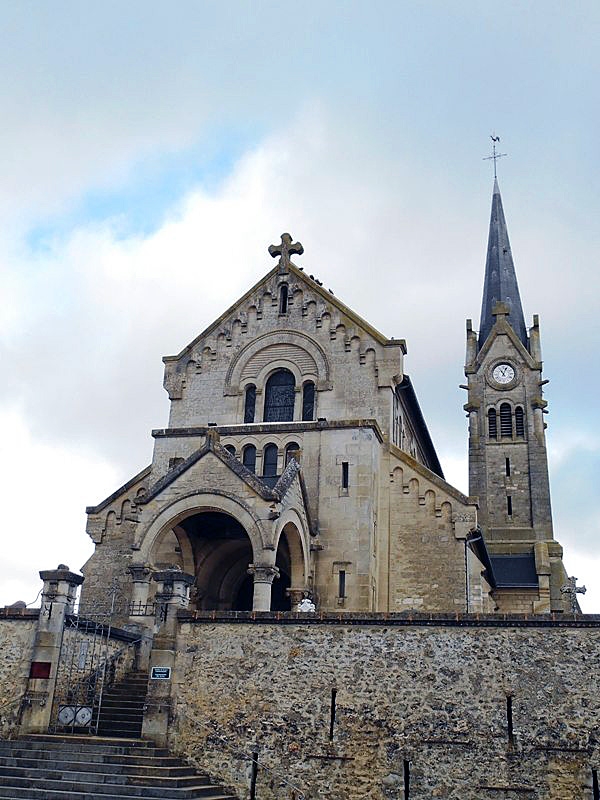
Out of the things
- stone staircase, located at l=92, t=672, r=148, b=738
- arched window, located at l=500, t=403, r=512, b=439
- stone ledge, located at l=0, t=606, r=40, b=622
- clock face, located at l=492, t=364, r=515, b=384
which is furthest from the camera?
clock face, located at l=492, t=364, r=515, b=384

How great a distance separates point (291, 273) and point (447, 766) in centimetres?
2103

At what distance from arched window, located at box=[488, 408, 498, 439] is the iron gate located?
40433mm

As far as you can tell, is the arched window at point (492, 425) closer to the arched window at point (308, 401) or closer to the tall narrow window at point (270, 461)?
the arched window at point (308, 401)

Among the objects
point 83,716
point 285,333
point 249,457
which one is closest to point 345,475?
point 249,457

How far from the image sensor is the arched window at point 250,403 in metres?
31.5

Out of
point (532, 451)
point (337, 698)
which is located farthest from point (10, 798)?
point (532, 451)

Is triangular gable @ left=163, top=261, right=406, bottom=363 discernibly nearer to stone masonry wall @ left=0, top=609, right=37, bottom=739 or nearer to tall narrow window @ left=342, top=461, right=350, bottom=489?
tall narrow window @ left=342, top=461, right=350, bottom=489

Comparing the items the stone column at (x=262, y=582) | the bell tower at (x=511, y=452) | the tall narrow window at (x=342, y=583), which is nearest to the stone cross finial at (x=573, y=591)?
the bell tower at (x=511, y=452)

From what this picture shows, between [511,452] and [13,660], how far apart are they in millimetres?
43638

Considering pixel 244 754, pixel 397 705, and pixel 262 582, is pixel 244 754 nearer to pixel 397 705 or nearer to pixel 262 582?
pixel 397 705

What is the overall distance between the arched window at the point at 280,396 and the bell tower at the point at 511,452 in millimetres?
23692

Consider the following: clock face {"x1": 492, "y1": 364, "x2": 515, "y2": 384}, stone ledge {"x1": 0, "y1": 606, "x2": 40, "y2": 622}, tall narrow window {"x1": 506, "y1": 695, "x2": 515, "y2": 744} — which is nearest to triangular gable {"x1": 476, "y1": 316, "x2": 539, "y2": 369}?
clock face {"x1": 492, "y1": 364, "x2": 515, "y2": 384}

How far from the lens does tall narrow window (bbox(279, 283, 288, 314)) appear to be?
32625 millimetres

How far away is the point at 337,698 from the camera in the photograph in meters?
17.5
